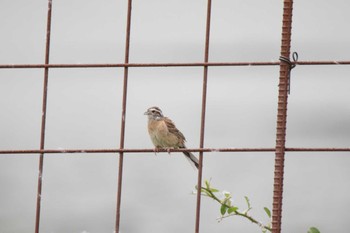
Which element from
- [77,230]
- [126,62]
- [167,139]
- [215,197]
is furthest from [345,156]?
[126,62]

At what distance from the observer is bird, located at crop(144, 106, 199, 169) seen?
7.33 meters

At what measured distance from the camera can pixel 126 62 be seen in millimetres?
4645

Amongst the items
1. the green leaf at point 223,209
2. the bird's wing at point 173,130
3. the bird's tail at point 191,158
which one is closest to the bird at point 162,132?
the bird's wing at point 173,130

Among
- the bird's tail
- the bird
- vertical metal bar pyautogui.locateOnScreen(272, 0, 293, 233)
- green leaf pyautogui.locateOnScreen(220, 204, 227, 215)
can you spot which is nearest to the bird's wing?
the bird

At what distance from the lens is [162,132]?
733 centimetres

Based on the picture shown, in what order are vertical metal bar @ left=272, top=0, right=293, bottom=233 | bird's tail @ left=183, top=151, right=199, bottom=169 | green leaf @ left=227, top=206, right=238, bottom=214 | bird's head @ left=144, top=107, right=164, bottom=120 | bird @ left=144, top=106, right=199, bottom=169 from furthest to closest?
bird's head @ left=144, top=107, right=164, bottom=120 → bird @ left=144, top=106, right=199, bottom=169 → bird's tail @ left=183, top=151, right=199, bottom=169 → green leaf @ left=227, top=206, right=238, bottom=214 → vertical metal bar @ left=272, top=0, right=293, bottom=233

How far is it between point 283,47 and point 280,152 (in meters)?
0.53

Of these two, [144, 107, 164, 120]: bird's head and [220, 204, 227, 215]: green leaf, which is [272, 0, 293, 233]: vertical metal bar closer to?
[220, 204, 227, 215]: green leaf

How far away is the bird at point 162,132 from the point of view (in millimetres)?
7328

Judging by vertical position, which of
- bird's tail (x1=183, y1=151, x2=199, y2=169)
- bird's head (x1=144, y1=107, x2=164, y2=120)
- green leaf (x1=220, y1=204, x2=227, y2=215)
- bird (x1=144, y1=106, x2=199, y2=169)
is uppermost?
bird's head (x1=144, y1=107, x2=164, y2=120)

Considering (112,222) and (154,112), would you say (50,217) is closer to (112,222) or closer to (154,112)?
(112,222)

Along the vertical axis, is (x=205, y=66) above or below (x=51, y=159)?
above

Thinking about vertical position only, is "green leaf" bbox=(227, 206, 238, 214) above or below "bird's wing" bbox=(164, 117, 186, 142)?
below

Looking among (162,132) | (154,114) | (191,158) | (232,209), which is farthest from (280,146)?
(154,114)
